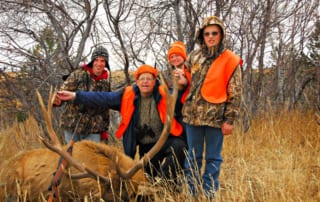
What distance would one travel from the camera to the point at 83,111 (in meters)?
4.80

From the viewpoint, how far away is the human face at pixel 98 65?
4737mm

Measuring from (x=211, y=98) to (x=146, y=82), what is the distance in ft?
3.23

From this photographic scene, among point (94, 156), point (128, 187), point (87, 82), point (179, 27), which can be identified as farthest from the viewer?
point (179, 27)

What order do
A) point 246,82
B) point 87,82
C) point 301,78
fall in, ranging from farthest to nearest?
point 301,78, point 246,82, point 87,82

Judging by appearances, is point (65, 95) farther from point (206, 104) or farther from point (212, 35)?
point (212, 35)

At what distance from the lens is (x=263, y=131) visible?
6555mm

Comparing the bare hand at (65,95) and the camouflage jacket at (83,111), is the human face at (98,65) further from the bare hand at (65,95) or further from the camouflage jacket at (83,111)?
the bare hand at (65,95)

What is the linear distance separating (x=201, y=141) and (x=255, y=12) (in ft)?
11.3

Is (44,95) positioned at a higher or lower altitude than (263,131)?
higher

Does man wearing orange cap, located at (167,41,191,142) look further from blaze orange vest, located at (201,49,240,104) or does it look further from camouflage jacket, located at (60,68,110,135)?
camouflage jacket, located at (60,68,110,135)

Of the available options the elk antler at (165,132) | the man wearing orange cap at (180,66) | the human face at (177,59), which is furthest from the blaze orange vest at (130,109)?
the elk antler at (165,132)

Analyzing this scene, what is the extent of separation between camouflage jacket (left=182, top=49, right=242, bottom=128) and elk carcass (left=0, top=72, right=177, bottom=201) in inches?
15.9

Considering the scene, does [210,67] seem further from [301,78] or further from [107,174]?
[301,78]

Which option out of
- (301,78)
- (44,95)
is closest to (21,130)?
(44,95)
